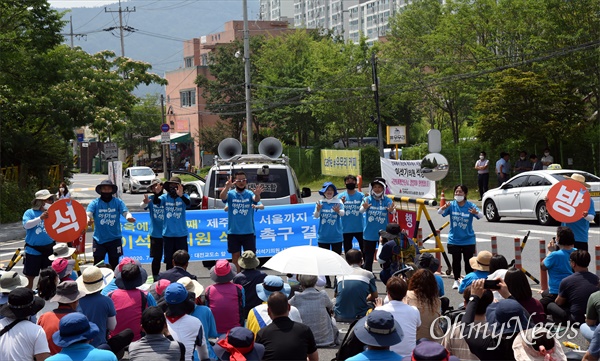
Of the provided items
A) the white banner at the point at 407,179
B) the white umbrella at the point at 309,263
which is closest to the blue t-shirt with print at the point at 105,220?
the white umbrella at the point at 309,263

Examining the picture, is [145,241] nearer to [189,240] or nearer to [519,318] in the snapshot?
[189,240]

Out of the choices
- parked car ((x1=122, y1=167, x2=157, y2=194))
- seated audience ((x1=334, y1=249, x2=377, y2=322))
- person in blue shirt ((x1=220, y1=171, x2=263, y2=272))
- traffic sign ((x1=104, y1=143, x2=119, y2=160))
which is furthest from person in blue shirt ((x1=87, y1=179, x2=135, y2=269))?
parked car ((x1=122, y1=167, x2=157, y2=194))

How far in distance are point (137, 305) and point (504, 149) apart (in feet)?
93.2

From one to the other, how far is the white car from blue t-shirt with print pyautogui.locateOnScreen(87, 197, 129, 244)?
13.1m

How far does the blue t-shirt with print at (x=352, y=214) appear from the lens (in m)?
15.0

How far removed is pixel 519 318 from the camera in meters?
6.99

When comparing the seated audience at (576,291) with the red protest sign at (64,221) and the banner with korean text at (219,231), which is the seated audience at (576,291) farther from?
the banner with korean text at (219,231)

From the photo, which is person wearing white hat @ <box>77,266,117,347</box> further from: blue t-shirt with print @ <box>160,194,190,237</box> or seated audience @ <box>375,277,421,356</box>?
blue t-shirt with print @ <box>160,194,190,237</box>

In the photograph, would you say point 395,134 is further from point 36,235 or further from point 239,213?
point 36,235

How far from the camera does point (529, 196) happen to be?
2419cm

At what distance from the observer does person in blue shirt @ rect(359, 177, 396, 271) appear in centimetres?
1454

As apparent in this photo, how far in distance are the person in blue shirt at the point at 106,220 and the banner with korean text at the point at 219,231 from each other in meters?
2.88

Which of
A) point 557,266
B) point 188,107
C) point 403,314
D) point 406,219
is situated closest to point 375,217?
point 406,219

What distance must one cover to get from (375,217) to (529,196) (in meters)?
10.9
